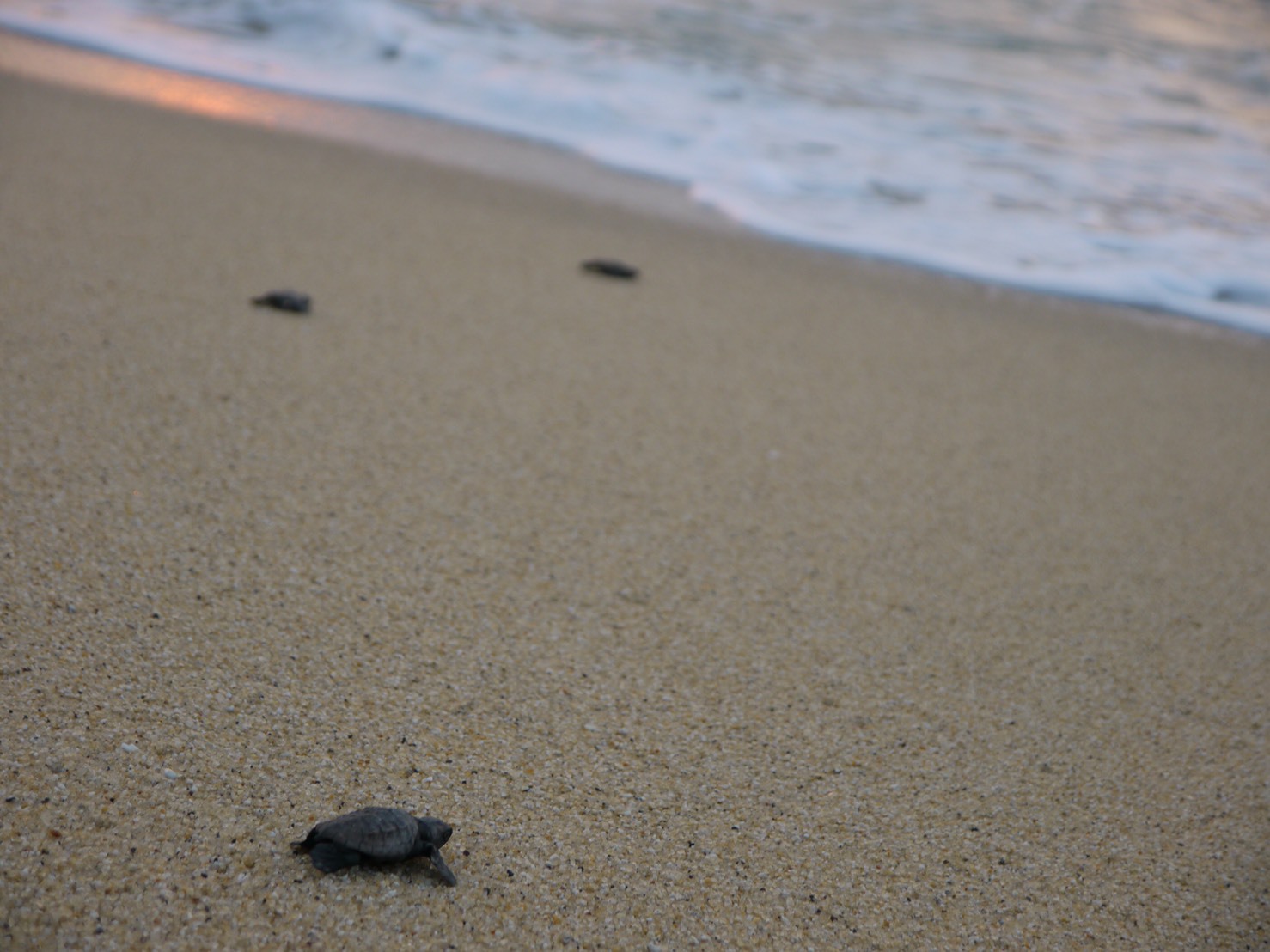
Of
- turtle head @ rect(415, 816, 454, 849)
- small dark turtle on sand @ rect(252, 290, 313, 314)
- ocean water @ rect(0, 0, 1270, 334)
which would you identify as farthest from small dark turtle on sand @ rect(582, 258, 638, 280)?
turtle head @ rect(415, 816, 454, 849)

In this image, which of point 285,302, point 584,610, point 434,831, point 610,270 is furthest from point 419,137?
point 434,831

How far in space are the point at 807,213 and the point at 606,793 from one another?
129 inches

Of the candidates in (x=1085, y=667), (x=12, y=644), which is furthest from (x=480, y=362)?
(x=1085, y=667)

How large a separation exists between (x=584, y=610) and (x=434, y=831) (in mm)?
546

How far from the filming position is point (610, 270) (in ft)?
10.1

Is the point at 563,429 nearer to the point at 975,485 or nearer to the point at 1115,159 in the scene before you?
the point at 975,485

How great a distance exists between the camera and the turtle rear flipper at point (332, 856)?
3.76ft

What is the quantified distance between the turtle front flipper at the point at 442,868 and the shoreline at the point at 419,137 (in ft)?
9.70

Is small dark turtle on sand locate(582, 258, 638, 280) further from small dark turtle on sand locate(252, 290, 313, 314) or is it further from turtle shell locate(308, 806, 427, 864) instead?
turtle shell locate(308, 806, 427, 864)

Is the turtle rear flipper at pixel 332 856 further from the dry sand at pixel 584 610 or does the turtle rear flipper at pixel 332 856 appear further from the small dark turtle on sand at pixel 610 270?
the small dark turtle on sand at pixel 610 270

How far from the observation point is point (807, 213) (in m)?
4.19

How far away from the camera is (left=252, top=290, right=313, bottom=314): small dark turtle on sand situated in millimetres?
2434

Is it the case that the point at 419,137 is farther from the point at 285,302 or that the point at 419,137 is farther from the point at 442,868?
the point at 442,868

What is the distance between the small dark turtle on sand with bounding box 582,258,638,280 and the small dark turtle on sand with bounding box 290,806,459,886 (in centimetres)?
214
